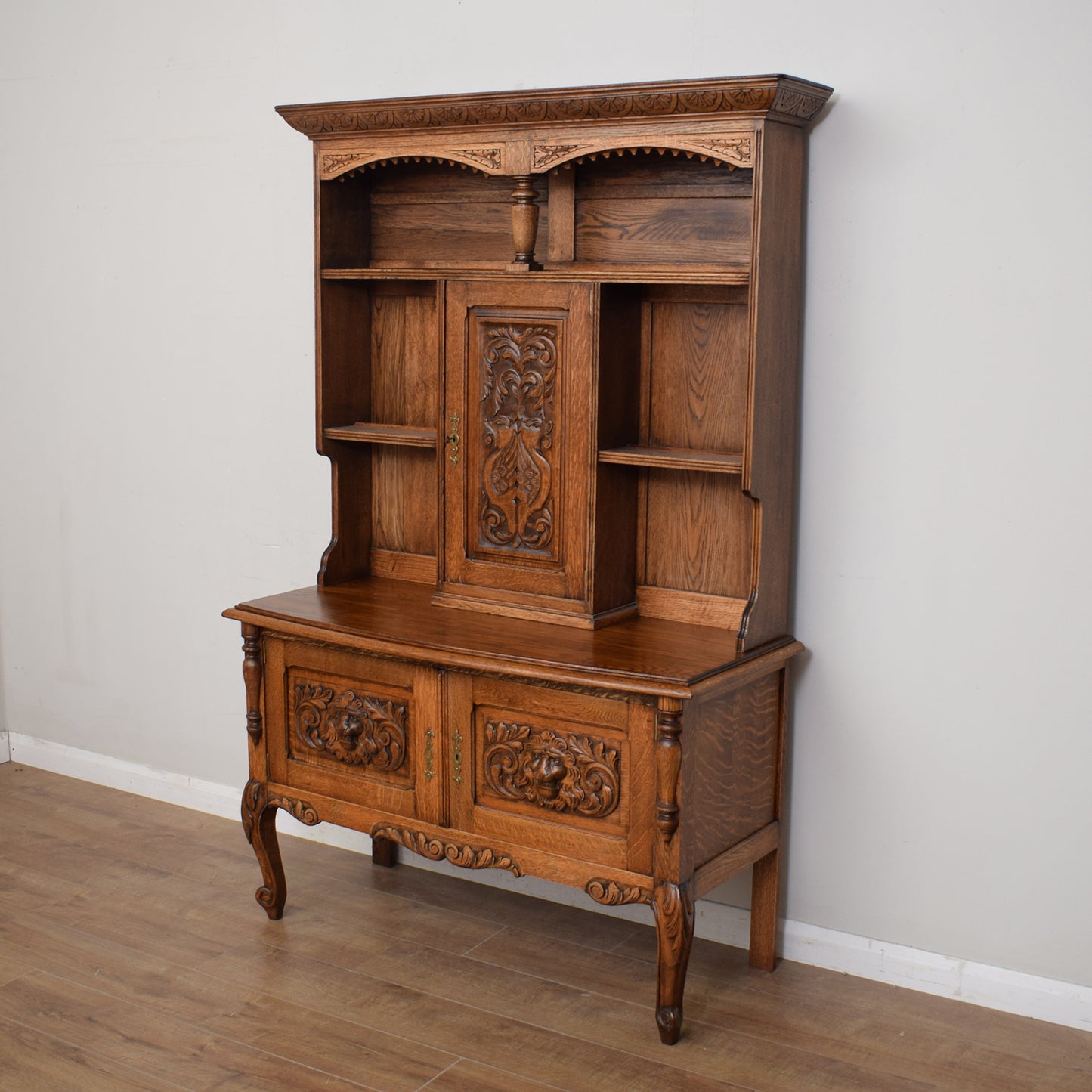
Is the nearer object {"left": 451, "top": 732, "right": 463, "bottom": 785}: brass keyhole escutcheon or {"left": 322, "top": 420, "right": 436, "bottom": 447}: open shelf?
{"left": 451, "top": 732, "right": 463, "bottom": 785}: brass keyhole escutcheon

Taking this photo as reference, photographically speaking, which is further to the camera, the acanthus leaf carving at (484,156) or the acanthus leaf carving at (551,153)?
the acanthus leaf carving at (484,156)

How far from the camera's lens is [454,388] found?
3379mm

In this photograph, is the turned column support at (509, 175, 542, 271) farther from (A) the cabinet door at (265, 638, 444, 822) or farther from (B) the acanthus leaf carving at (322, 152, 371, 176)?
(A) the cabinet door at (265, 638, 444, 822)

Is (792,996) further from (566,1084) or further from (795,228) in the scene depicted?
(795,228)

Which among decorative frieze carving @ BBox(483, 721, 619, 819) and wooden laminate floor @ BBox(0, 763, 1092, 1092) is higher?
decorative frieze carving @ BBox(483, 721, 619, 819)

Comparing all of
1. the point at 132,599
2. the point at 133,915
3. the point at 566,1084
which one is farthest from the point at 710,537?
the point at 132,599

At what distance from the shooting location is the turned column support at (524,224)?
3.25m

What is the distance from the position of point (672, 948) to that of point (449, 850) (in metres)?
0.62

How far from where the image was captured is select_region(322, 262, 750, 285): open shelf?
2.99 meters

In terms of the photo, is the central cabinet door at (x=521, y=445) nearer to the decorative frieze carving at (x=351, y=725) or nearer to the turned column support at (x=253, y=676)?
the decorative frieze carving at (x=351, y=725)

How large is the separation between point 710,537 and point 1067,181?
1.17 meters

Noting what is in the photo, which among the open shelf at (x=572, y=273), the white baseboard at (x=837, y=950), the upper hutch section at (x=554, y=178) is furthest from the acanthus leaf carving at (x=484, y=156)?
the white baseboard at (x=837, y=950)

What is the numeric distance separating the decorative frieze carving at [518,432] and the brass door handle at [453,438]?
82mm

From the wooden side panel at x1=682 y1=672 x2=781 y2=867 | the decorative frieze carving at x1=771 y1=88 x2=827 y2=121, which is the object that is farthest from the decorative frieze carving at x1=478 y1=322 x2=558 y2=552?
the decorative frieze carving at x1=771 y1=88 x2=827 y2=121
